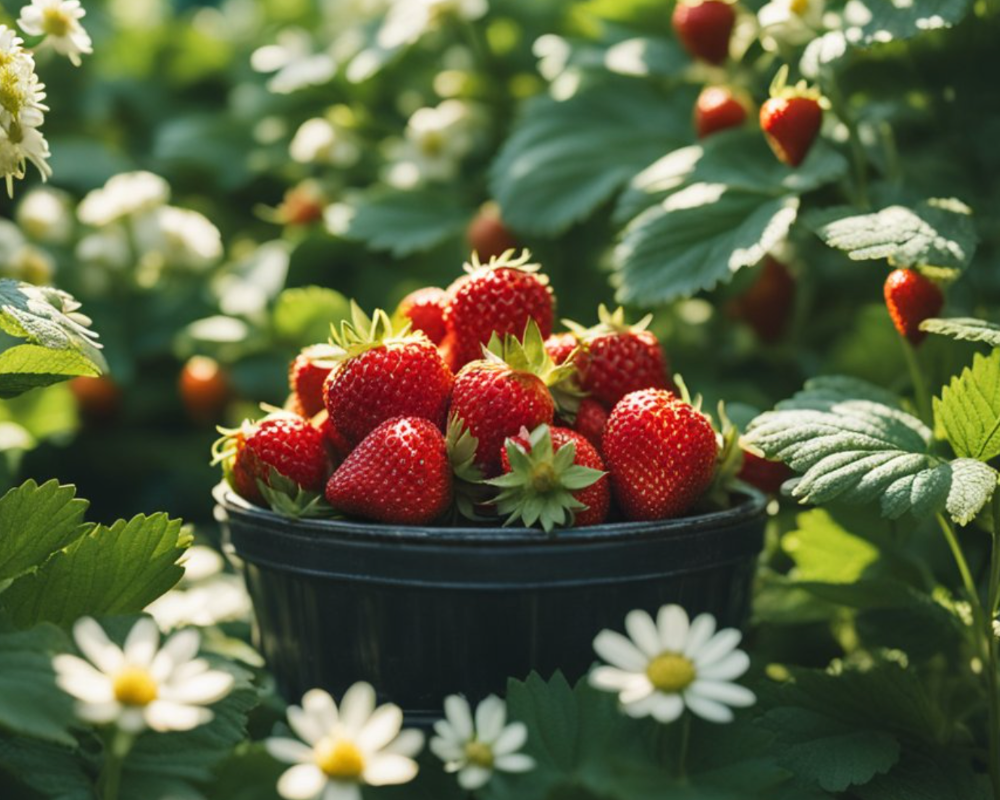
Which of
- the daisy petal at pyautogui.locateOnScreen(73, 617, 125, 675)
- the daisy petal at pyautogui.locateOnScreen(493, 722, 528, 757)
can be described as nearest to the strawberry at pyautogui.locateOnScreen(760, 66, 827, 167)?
the daisy petal at pyautogui.locateOnScreen(493, 722, 528, 757)

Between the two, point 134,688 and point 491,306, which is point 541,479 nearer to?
point 491,306

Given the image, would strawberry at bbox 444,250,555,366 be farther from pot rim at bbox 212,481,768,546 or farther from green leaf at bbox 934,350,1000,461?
green leaf at bbox 934,350,1000,461

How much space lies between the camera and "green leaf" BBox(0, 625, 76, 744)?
2.41 ft

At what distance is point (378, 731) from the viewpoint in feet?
2.50

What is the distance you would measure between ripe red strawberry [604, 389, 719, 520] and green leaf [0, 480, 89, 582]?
0.43 m

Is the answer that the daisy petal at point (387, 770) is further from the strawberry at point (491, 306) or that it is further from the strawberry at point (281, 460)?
the strawberry at point (491, 306)

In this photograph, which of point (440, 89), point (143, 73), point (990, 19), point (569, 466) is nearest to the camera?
point (569, 466)

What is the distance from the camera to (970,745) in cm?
113

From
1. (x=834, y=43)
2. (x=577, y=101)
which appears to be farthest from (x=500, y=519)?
(x=577, y=101)

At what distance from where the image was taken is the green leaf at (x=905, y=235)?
42.7 inches

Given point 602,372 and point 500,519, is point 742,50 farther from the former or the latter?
point 500,519

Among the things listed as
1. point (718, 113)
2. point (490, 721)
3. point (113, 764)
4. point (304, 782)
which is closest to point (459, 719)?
point (490, 721)

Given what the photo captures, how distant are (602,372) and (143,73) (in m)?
1.57

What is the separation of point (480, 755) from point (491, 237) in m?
0.94
